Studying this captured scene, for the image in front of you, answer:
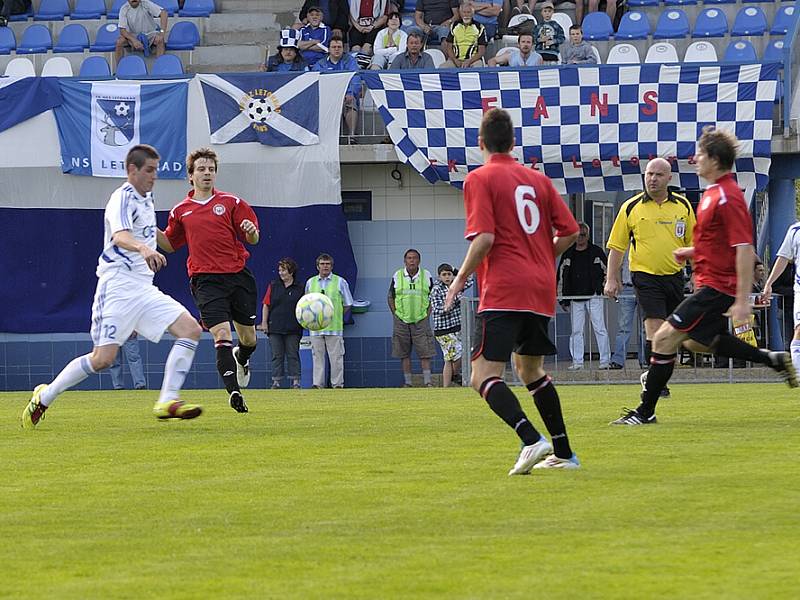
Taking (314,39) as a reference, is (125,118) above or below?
below

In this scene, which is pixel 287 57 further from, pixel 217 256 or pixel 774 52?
pixel 217 256

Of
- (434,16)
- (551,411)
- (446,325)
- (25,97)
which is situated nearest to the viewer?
(551,411)

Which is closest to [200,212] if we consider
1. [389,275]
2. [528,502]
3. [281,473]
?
[281,473]

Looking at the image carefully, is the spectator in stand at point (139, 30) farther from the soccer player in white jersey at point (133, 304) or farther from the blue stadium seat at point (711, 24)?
the soccer player in white jersey at point (133, 304)

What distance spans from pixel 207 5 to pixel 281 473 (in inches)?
744

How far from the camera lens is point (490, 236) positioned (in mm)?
7934

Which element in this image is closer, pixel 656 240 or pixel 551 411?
pixel 551 411

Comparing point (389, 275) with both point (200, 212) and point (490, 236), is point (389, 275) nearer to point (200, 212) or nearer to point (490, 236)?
point (200, 212)

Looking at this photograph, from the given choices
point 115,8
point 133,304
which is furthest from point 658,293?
point 115,8

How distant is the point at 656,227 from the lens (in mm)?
13430

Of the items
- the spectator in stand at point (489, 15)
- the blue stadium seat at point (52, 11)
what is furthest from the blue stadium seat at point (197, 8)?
the spectator in stand at point (489, 15)

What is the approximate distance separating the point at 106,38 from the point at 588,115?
8.56 m

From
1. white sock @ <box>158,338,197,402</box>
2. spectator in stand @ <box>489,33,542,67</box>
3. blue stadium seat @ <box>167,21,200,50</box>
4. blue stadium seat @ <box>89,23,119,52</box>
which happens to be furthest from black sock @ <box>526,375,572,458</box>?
blue stadium seat @ <box>89,23,119,52</box>

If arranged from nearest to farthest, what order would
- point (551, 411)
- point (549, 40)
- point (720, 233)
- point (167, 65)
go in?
point (551, 411) → point (720, 233) → point (549, 40) → point (167, 65)
